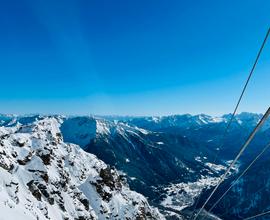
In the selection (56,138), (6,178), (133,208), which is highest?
(56,138)

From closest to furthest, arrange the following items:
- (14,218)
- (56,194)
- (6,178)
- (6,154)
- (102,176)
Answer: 1. (14,218)
2. (6,178)
3. (6,154)
4. (56,194)
5. (102,176)

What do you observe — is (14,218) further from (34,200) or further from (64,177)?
(64,177)

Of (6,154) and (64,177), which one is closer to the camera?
(6,154)

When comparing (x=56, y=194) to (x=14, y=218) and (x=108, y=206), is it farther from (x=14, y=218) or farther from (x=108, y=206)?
(x=14, y=218)

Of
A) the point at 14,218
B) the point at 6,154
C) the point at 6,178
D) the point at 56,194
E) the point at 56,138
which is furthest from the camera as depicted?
the point at 56,138

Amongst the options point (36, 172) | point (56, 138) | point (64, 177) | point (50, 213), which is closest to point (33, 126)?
point (56, 138)

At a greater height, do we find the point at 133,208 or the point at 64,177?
the point at 64,177

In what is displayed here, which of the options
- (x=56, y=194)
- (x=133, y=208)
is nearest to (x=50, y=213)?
(x=56, y=194)
